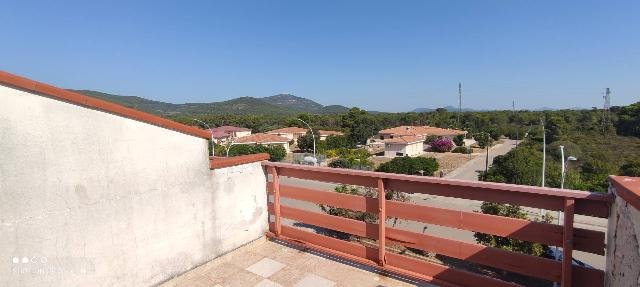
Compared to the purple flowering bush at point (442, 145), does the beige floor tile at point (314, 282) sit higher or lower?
higher

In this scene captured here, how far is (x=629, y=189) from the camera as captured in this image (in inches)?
63.4

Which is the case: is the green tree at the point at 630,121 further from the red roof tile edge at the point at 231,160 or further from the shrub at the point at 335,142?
the red roof tile edge at the point at 231,160

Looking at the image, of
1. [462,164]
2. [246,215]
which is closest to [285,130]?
[462,164]

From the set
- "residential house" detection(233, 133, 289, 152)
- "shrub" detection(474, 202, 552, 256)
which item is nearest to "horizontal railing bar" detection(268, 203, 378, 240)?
"shrub" detection(474, 202, 552, 256)

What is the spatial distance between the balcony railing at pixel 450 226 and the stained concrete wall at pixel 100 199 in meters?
0.97

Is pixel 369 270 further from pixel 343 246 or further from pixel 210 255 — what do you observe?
pixel 210 255

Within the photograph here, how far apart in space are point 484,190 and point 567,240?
0.60 meters

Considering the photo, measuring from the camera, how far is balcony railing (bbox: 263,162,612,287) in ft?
7.53

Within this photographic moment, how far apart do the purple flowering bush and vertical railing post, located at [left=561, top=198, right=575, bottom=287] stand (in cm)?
5367

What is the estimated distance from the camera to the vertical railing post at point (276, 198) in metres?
4.02

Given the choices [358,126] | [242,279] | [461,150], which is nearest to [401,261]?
[242,279]

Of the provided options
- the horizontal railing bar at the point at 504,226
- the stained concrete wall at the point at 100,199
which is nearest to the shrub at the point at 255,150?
the stained concrete wall at the point at 100,199

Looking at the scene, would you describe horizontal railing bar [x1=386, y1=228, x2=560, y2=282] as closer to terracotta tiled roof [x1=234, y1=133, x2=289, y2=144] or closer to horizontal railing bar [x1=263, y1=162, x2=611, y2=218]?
horizontal railing bar [x1=263, y1=162, x2=611, y2=218]

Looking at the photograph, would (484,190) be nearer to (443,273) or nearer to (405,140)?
(443,273)
